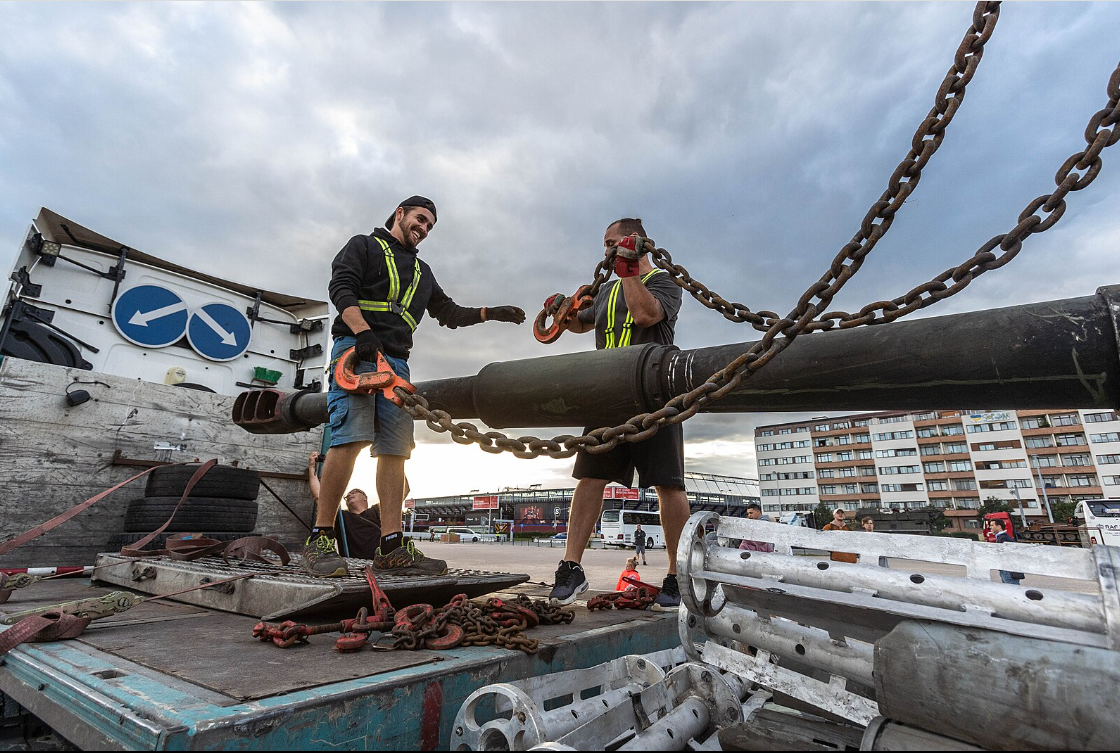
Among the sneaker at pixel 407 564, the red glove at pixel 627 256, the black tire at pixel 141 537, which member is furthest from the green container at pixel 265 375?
the red glove at pixel 627 256

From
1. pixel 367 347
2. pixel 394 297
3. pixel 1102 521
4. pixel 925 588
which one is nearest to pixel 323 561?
pixel 367 347

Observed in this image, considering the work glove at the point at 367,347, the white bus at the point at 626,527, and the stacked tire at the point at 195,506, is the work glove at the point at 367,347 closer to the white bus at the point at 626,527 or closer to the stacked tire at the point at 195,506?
the stacked tire at the point at 195,506

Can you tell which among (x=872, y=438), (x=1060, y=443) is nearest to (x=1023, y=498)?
(x=1060, y=443)

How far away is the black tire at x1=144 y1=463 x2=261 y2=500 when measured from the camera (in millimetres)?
4434

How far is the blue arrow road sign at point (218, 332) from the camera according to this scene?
5.99 meters

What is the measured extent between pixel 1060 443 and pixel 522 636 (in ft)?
251

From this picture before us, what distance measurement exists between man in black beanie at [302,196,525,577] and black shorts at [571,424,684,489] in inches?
39.7

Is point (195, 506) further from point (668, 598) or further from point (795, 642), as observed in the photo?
point (795, 642)

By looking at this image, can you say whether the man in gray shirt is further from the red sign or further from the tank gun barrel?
the red sign

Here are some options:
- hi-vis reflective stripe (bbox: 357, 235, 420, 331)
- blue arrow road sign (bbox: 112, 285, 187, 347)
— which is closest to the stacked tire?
blue arrow road sign (bbox: 112, 285, 187, 347)

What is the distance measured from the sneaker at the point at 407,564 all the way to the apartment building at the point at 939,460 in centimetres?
5851

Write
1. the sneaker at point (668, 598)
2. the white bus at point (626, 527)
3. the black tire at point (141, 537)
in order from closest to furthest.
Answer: the sneaker at point (668, 598), the black tire at point (141, 537), the white bus at point (626, 527)

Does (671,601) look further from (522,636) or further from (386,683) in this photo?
(386,683)

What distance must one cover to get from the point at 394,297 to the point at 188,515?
2.70m
